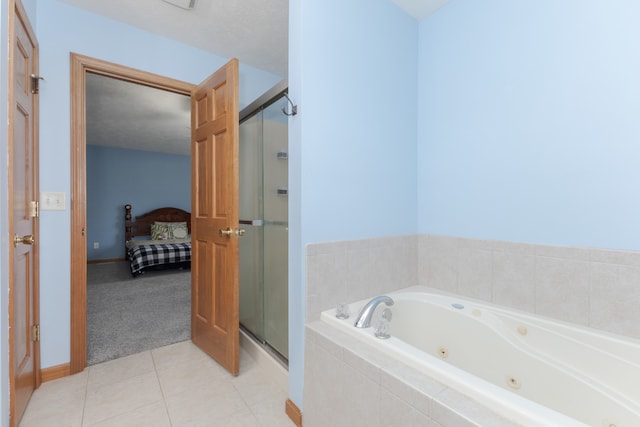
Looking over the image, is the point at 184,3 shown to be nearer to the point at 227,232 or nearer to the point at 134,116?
the point at 227,232

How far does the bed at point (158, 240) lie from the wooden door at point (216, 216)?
9.11ft

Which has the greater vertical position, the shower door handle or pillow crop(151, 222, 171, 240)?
the shower door handle

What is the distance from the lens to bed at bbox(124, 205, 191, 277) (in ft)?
14.9

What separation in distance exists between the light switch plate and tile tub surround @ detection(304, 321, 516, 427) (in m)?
1.69

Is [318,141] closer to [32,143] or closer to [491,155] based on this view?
[491,155]

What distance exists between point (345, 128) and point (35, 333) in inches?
82.1

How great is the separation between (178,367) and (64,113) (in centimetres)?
175

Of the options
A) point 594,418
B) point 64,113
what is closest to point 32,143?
point 64,113

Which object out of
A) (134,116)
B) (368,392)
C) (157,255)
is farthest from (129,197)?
(368,392)

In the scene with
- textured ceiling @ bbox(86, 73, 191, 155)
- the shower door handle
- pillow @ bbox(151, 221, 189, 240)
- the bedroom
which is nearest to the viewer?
the shower door handle

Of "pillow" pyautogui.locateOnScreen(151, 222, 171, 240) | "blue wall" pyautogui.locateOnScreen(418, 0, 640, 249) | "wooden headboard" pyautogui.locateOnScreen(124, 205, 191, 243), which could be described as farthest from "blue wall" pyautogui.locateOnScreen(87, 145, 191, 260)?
"blue wall" pyautogui.locateOnScreen(418, 0, 640, 249)

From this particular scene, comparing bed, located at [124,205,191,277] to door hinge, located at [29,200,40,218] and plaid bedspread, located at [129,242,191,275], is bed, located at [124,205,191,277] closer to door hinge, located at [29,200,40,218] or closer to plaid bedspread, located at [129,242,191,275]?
plaid bedspread, located at [129,242,191,275]

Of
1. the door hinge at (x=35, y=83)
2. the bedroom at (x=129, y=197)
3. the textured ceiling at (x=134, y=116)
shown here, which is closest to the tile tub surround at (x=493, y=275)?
the bedroom at (x=129, y=197)

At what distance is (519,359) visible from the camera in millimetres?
1277
